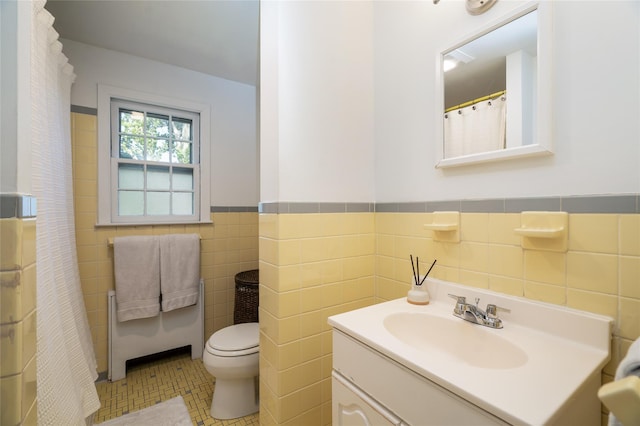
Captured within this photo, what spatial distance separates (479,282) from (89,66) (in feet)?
9.27

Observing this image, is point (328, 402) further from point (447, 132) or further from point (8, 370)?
point (447, 132)

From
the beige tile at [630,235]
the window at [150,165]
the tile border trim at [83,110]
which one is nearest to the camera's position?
the beige tile at [630,235]

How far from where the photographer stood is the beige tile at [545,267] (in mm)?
803

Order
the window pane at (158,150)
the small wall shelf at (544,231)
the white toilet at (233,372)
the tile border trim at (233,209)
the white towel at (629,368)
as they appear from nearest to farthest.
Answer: the white towel at (629,368)
the small wall shelf at (544,231)
the white toilet at (233,372)
the window pane at (158,150)
the tile border trim at (233,209)

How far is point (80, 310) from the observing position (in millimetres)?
1594

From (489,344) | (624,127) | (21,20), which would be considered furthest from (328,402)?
(21,20)

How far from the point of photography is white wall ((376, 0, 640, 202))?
0.70 m

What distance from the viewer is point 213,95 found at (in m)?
2.41

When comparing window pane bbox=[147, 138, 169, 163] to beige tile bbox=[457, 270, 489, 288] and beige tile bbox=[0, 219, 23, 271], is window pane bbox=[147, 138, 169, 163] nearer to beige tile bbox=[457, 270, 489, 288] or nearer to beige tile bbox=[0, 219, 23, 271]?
beige tile bbox=[0, 219, 23, 271]

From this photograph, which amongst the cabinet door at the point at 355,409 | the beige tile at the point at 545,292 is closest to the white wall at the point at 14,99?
the cabinet door at the point at 355,409

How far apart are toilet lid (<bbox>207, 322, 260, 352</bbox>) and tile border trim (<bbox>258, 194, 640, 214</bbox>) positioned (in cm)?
88

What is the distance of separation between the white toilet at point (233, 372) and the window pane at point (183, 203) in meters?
1.16

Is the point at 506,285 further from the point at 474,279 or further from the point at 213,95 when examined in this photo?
the point at 213,95

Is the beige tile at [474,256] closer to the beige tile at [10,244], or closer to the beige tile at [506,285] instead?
the beige tile at [506,285]
